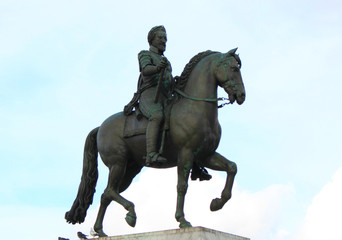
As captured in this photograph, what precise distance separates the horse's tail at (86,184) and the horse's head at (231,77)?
10.1 ft

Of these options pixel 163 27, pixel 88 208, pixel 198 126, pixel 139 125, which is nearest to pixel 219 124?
pixel 198 126

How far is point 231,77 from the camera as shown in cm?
1214

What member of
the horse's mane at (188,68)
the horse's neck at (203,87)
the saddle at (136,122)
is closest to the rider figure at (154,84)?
the saddle at (136,122)

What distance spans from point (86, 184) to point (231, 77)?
379 centimetres

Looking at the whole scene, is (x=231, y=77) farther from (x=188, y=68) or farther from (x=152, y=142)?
(x=152, y=142)

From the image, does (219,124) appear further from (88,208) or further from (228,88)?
(88,208)

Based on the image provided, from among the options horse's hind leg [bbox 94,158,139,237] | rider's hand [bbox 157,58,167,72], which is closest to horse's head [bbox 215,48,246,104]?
rider's hand [bbox 157,58,167,72]

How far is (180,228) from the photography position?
37.6 ft

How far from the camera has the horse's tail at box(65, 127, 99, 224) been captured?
44.6 feet

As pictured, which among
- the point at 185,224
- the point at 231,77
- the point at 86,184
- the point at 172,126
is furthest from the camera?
the point at 86,184

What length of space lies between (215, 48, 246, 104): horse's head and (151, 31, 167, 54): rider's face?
1.45 m

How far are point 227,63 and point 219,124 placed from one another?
115 cm

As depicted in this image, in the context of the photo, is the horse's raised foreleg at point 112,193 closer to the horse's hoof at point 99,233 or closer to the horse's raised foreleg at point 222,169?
the horse's hoof at point 99,233

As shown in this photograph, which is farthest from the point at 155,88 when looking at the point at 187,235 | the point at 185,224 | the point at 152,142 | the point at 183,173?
the point at 187,235
